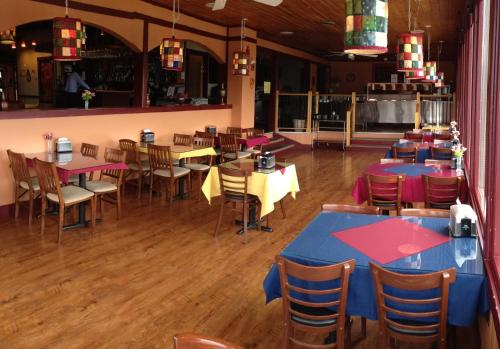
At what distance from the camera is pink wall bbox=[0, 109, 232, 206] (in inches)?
271

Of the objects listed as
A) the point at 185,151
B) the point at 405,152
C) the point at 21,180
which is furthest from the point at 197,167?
the point at 405,152

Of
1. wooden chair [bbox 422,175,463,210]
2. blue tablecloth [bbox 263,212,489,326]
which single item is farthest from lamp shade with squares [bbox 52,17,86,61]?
wooden chair [bbox 422,175,463,210]

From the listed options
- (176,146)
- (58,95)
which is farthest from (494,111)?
(58,95)

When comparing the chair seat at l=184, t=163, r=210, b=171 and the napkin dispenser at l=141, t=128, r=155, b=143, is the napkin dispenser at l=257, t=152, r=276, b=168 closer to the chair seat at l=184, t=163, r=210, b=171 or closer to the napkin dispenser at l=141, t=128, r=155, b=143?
the chair seat at l=184, t=163, r=210, b=171

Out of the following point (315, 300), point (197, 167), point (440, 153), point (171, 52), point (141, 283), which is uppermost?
point (171, 52)

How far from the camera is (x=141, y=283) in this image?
4770 millimetres

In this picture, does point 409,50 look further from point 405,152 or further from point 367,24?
point 367,24

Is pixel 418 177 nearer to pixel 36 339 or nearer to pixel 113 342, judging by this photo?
pixel 113 342

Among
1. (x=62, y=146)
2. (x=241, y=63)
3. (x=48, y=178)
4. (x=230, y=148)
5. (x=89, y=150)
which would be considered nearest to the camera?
(x=48, y=178)

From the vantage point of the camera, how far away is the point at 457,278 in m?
2.82

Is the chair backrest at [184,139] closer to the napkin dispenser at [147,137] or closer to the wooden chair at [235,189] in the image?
the napkin dispenser at [147,137]

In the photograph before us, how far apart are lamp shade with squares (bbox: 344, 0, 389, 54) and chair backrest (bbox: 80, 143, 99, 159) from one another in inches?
195

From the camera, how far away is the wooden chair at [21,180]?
6.32m

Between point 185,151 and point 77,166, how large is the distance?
1965 mm
